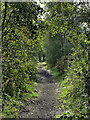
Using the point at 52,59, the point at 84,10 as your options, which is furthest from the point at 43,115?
the point at 52,59

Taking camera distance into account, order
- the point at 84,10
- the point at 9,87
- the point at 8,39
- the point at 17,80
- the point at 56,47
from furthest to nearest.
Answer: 1. the point at 56,47
2. the point at 17,80
3. the point at 9,87
4. the point at 8,39
5. the point at 84,10

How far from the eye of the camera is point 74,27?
23.3 feet

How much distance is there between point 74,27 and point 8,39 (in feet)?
9.84

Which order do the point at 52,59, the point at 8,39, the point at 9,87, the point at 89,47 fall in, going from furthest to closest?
the point at 52,59, the point at 9,87, the point at 89,47, the point at 8,39

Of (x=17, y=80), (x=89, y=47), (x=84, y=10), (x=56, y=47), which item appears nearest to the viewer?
(x=84, y=10)

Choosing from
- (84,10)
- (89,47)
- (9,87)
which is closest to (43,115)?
(9,87)

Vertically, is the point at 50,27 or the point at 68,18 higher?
the point at 68,18

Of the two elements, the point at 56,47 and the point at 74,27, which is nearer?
the point at 74,27

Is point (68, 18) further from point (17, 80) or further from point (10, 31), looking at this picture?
point (17, 80)

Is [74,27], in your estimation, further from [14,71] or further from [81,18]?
[14,71]

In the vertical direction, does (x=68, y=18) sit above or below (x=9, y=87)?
above

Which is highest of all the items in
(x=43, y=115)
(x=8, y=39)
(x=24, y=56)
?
(x=8, y=39)

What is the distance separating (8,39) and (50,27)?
1.89 meters

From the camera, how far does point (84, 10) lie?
6359 millimetres
